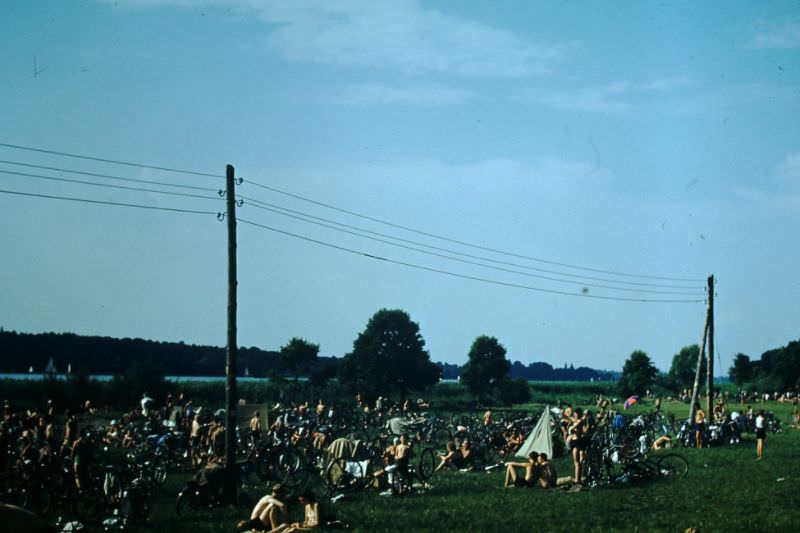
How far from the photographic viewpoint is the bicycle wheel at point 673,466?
→ 74.8 feet

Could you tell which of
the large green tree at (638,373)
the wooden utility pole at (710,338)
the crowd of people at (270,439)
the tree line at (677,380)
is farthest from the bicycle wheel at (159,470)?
the large green tree at (638,373)

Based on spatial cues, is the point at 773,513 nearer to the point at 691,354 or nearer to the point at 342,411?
the point at 342,411

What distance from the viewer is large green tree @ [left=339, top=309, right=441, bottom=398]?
81.4 m

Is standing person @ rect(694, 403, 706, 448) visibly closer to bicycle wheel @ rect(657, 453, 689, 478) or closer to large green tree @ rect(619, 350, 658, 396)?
bicycle wheel @ rect(657, 453, 689, 478)

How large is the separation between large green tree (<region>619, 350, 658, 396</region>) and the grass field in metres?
84.9

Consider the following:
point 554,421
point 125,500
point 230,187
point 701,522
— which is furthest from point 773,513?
point 554,421

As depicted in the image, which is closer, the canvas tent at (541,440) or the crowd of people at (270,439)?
the crowd of people at (270,439)

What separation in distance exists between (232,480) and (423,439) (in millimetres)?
17966

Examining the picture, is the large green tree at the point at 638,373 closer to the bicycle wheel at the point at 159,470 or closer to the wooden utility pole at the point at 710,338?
the wooden utility pole at the point at 710,338

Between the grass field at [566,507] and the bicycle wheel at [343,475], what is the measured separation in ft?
1.56

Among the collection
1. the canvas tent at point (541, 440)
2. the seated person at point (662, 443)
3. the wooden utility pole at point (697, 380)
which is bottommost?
the seated person at point (662, 443)

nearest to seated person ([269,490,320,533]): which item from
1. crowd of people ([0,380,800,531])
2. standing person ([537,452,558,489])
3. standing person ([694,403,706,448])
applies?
crowd of people ([0,380,800,531])

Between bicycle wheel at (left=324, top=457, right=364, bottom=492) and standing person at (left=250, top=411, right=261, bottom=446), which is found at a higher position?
standing person at (left=250, top=411, right=261, bottom=446)

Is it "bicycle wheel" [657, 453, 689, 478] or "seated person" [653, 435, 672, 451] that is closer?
"bicycle wheel" [657, 453, 689, 478]
